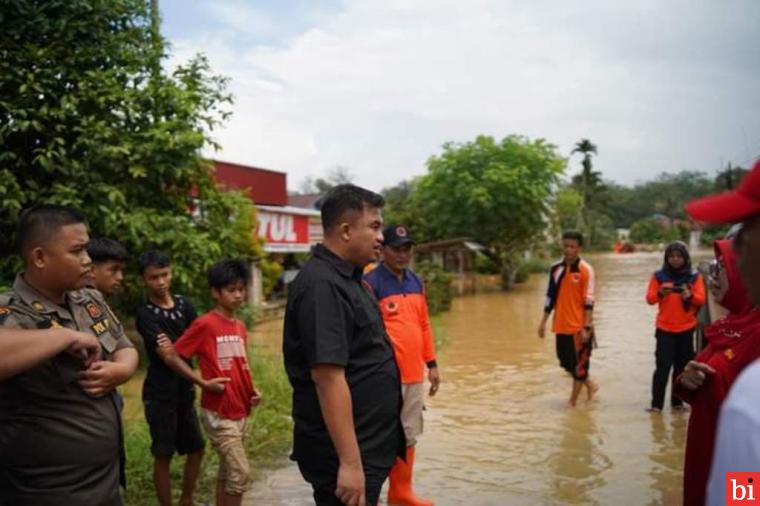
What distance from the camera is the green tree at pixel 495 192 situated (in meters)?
24.2

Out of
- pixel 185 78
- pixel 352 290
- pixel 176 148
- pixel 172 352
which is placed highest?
pixel 185 78

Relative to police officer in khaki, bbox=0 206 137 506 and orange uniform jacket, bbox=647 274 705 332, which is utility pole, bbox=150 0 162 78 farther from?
police officer in khaki, bbox=0 206 137 506

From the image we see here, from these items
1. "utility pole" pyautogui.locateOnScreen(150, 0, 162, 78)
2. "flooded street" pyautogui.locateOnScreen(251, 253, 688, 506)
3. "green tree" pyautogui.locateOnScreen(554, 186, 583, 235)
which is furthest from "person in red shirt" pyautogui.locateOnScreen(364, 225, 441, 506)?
"green tree" pyautogui.locateOnScreen(554, 186, 583, 235)

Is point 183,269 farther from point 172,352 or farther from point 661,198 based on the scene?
point 661,198

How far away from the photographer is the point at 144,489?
484 cm

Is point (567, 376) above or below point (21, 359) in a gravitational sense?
below

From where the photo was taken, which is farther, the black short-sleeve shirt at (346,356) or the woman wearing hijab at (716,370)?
the woman wearing hijab at (716,370)

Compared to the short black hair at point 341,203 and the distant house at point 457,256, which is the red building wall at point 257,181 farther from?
the short black hair at point 341,203

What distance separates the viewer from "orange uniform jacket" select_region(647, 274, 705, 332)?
22.0 feet

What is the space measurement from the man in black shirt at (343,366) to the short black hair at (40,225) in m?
0.91

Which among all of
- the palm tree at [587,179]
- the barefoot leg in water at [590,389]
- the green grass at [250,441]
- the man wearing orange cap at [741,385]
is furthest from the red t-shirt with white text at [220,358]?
the palm tree at [587,179]

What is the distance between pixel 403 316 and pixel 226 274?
1335 millimetres

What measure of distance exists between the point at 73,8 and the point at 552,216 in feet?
67.0

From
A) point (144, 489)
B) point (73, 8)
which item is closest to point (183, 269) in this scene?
point (73, 8)
